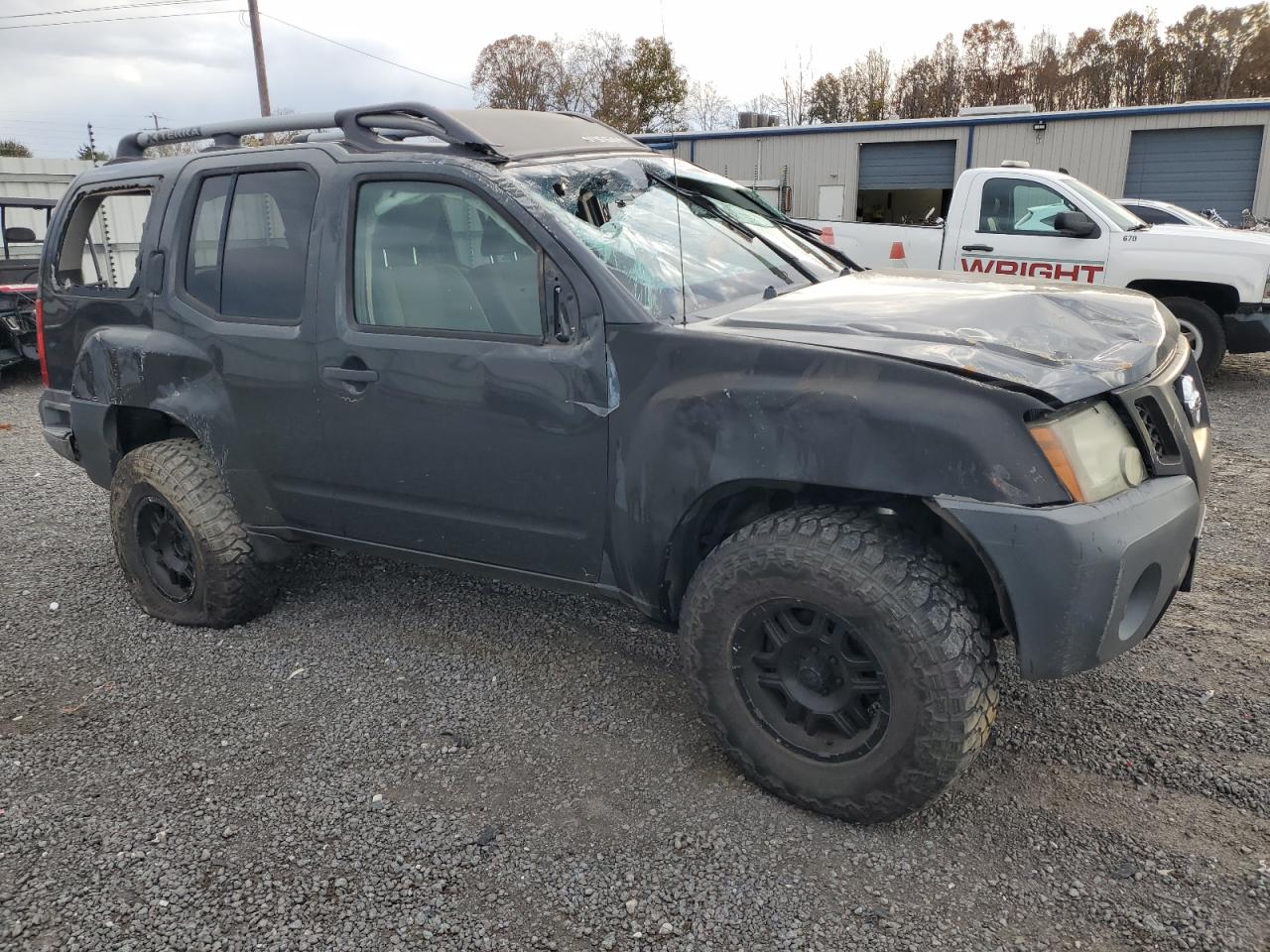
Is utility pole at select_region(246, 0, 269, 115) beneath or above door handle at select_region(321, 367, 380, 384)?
above

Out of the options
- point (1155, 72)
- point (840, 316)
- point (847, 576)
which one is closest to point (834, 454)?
point (847, 576)

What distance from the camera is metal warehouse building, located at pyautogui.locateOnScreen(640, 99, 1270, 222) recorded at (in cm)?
1925

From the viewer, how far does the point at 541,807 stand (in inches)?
109

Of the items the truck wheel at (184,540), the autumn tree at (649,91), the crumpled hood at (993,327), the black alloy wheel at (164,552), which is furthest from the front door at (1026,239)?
the autumn tree at (649,91)

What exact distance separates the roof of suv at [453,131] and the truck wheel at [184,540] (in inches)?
54.2

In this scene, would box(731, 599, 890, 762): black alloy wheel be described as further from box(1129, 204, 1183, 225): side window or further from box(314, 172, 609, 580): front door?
box(1129, 204, 1183, 225): side window

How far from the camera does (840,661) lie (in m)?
2.51

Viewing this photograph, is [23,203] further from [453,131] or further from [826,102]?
[826,102]

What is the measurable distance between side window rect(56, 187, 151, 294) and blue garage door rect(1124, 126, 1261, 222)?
20674 mm

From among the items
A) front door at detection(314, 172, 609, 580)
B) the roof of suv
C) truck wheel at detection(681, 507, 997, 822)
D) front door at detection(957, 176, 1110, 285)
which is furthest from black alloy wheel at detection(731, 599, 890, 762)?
front door at detection(957, 176, 1110, 285)

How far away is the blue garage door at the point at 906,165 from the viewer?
20.8 m

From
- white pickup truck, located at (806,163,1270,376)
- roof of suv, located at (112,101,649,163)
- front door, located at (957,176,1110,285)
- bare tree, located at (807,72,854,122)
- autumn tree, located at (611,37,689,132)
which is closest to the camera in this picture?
roof of suv, located at (112,101,649,163)

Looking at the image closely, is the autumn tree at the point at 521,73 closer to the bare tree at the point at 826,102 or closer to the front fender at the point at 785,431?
the bare tree at the point at 826,102

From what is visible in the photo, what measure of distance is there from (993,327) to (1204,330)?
23.6 ft
